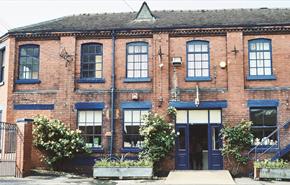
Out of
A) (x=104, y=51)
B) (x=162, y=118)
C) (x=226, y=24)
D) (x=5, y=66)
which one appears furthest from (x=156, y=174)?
(x=5, y=66)

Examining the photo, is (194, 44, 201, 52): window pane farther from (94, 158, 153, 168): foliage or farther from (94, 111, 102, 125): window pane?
(94, 158, 153, 168): foliage

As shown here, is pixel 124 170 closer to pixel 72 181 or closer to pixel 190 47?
pixel 72 181

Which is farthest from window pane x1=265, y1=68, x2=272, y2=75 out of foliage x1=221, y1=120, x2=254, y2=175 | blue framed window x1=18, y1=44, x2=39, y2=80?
blue framed window x1=18, y1=44, x2=39, y2=80

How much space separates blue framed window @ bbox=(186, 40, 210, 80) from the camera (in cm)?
2023

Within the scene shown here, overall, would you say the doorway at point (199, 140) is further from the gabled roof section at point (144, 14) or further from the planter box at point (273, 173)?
the gabled roof section at point (144, 14)

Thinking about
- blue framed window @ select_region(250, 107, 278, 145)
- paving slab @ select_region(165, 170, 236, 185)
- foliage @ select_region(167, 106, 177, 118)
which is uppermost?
foliage @ select_region(167, 106, 177, 118)

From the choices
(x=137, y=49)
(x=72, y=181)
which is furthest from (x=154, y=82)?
(x=72, y=181)

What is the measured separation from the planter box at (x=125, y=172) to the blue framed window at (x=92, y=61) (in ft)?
17.3

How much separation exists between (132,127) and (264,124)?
6.60 m

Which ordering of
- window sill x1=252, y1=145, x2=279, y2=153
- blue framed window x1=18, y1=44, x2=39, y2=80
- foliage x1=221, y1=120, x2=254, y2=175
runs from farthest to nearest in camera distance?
blue framed window x1=18, y1=44, x2=39, y2=80, window sill x1=252, y1=145, x2=279, y2=153, foliage x1=221, y1=120, x2=254, y2=175

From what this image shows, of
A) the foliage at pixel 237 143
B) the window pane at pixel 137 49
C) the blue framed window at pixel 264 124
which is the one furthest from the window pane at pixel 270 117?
the window pane at pixel 137 49

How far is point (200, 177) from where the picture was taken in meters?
17.0

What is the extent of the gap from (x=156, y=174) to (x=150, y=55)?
611cm

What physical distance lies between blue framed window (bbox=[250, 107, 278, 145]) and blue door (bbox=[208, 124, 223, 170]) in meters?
1.74
